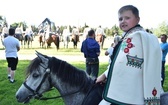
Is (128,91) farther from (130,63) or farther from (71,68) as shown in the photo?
(71,68)

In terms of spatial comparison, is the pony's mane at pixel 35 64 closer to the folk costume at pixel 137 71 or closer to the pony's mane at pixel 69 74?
the pony's mane at pixel 69 74

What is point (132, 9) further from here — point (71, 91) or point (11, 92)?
point (11, 92)

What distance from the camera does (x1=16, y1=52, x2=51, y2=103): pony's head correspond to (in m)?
3.78

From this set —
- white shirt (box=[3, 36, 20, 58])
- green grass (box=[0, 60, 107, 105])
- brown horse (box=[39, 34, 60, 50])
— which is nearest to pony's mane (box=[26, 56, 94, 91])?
green grass (box=[0, 60, 107, 105])

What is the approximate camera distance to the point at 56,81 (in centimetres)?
388

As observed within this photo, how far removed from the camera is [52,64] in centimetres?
378

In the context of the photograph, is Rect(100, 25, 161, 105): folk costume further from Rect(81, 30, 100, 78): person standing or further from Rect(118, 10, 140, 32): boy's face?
Rect(81, 30, 100, 78): person standing

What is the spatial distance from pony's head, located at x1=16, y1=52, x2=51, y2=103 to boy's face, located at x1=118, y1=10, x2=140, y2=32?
1.26 metres

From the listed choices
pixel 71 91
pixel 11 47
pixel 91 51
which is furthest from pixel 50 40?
pixel 71 91

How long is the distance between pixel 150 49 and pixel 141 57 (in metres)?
0.12

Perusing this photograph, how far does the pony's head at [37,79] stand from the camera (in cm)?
378

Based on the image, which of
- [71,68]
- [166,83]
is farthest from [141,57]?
[166,83]

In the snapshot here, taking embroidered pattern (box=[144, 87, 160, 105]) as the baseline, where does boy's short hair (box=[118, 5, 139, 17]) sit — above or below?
above

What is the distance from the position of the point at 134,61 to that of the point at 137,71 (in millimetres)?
100
